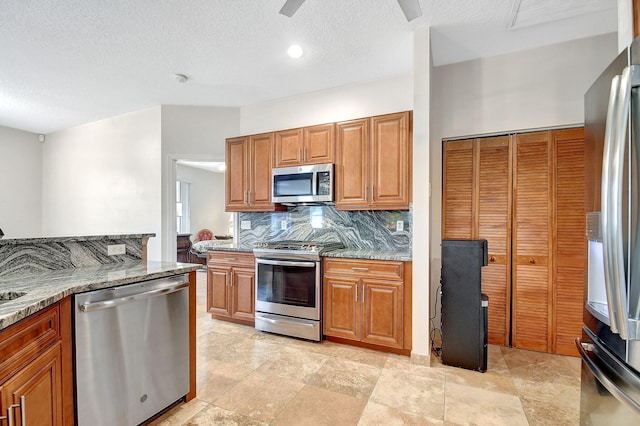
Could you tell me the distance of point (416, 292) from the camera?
2.53m

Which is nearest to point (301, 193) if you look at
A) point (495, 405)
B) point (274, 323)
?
point (274, 323)

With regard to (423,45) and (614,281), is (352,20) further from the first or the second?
(614,281)

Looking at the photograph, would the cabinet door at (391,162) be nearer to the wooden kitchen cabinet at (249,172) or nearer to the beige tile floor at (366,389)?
the wooden kitchen cabinet at (249,172)

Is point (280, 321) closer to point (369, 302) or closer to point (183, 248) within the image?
point (369, 302)

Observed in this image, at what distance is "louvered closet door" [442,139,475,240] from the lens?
9.62ft

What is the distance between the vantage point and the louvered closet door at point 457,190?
2932mm

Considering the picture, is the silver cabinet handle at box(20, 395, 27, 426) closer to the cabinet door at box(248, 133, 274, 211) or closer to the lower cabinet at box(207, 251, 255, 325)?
the lower cabinet at box(207, 251, 255, 325)

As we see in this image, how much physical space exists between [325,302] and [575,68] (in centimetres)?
304

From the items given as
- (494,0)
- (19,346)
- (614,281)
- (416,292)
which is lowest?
(416,292)

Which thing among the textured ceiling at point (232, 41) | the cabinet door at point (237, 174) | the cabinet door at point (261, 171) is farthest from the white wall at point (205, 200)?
the cabinet door at point (261, 171)

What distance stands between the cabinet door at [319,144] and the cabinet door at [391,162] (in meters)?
0.46

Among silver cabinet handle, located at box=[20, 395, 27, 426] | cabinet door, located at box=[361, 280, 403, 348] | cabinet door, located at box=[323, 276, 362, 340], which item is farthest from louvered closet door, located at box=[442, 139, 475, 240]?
silver cabinet handle, located at box=[20, 395, 27, 426]

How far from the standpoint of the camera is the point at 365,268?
278cm

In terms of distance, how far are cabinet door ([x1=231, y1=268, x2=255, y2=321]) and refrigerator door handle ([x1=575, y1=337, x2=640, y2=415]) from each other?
278 centimetres
